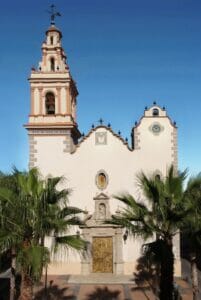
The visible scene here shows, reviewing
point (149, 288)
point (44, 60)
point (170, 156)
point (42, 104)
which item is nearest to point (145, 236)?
point (149, 288)

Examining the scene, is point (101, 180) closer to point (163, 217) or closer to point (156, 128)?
point (156, 128)

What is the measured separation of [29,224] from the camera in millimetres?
11555

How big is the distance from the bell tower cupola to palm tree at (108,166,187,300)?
12.6 meters

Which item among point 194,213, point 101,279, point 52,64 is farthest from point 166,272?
point 52,64

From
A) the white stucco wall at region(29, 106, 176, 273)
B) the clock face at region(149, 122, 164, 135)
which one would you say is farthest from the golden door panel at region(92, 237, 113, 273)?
the clock face at region(149, 122, 164, 135)

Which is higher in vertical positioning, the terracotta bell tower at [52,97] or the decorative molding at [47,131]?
the terracotta bell tower at [52,97]

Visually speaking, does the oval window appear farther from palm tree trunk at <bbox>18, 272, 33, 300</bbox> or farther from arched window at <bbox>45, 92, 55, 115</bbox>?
palm tree trunk at <bbox>18, 272, 33, 300</bbox>

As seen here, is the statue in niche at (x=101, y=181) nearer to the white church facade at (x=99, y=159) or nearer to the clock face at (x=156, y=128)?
the white church facade at (x=99, y=159)

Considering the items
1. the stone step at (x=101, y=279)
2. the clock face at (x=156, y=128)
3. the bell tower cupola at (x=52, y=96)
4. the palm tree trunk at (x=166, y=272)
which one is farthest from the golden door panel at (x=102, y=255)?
the palm tree trunk at (x=166, y=272)

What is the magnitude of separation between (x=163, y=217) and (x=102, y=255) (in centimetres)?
1218

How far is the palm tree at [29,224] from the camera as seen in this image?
36.4 ft

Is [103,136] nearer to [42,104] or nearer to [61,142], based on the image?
[61,142]

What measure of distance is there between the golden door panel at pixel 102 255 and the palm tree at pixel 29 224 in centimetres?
1149

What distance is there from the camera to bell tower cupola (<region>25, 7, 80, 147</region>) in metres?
24.2
